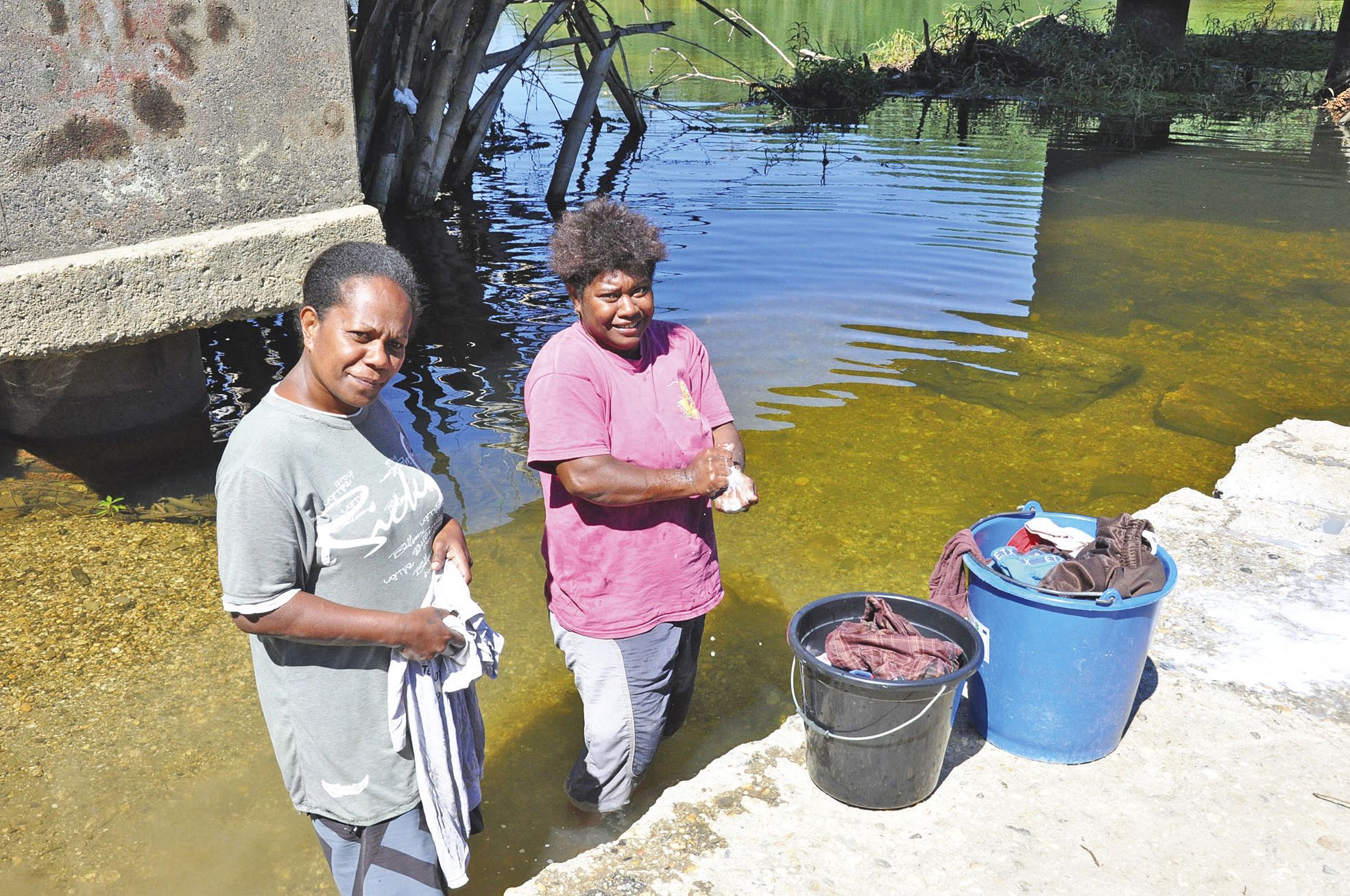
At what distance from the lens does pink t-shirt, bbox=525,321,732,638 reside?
2891mm

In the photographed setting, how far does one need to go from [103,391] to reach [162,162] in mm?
1667

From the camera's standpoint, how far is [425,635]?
90.1 inches

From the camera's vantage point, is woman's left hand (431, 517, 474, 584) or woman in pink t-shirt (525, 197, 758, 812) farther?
woman in pink t-shirt (525, 197, 758, 812)

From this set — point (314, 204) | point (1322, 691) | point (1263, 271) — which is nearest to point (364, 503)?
point (314, 204)

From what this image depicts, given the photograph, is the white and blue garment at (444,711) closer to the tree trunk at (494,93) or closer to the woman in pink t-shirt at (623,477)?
the woman in pink t-shirt at (623,477)

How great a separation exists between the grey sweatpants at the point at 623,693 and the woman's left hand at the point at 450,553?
0.63 metres

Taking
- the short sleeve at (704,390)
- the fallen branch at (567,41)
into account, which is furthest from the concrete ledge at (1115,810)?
the fallen branch at (567,41)

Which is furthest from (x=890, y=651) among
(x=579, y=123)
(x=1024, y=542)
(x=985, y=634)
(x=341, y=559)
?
(x=579, y=123)

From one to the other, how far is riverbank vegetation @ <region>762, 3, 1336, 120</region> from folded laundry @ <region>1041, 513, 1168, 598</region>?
16485 millimetres

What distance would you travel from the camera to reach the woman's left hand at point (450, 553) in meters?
2.50

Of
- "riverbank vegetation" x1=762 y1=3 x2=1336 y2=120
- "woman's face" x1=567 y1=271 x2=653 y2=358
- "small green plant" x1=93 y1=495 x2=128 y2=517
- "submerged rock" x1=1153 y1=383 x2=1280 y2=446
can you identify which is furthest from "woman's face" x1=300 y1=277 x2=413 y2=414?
"riverbank vegetation" x1=762 y1=3 x2=1336 y2=120

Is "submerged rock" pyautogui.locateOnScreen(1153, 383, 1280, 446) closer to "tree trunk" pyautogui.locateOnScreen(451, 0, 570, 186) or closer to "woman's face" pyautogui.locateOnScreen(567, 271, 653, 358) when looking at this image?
"woman's face" pyautogui.locateOnScreen(567, 271, 653, 358)

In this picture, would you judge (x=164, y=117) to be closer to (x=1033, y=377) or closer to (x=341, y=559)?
(x=341, y=559)

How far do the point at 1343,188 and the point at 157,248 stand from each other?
13089 mm
